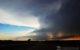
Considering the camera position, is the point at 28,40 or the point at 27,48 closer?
the point at 27,48

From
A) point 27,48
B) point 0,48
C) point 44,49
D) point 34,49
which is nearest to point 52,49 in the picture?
point 44,49

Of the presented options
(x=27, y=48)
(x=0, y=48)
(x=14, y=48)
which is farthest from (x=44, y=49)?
(x=0, y=48)

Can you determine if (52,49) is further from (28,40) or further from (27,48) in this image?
(28,40)

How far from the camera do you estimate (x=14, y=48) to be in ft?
69.2

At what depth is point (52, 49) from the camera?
786 inches

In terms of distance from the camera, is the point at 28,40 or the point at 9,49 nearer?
the point at 9,49

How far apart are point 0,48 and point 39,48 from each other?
7.18m

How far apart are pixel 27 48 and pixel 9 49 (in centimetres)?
332

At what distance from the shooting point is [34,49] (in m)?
20.7

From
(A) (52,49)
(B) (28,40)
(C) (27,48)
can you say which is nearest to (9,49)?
(C) (27,48)

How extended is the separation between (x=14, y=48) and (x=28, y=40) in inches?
208

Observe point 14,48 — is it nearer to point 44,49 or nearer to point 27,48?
point 27,48

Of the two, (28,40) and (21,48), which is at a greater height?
(28,40)

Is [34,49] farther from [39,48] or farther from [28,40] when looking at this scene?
[28,40]
